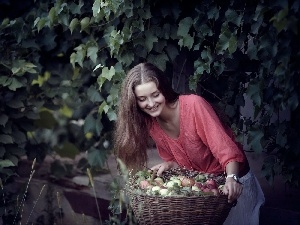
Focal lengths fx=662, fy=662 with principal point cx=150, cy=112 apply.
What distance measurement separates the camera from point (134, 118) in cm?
435

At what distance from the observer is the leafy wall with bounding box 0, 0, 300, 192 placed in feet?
13.3

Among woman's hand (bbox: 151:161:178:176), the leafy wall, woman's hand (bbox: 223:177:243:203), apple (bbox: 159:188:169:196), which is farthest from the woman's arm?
woman's hand (bbox: 151:161:178:176)

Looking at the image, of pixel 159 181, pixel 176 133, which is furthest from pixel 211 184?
pixel 176 133

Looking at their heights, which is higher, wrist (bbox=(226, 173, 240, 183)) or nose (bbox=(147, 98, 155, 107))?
nose (bbox=(147, 98, 155, 107))

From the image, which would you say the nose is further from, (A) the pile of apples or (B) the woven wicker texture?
(B) the woven wicker texture

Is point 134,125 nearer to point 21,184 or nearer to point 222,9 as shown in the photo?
point 222,9

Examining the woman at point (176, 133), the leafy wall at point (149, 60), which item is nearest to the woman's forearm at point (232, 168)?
the woman at point (176, 133)

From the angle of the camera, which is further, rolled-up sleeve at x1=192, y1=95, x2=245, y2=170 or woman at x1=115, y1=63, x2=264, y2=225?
woman at x1=115, y1=63, x2=264, y2=225

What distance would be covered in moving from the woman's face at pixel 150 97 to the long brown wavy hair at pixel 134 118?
0.09 ft

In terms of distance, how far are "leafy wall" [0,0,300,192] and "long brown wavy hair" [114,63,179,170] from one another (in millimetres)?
418

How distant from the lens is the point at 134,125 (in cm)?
438

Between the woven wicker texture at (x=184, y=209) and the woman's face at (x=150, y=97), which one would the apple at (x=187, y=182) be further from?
the woman's face at (x=150, y=97)

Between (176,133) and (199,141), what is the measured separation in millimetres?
189

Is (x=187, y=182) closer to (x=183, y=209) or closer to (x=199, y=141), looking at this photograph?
(x=183, y=209)
